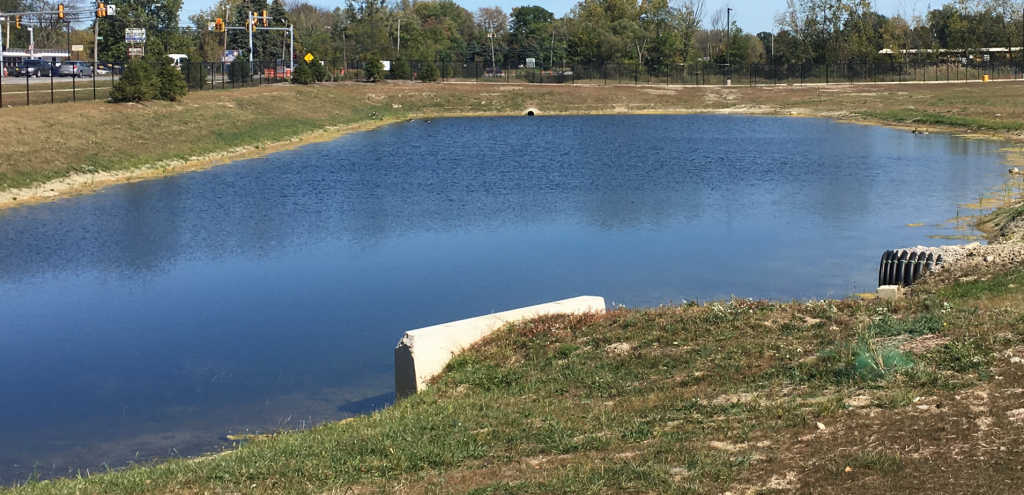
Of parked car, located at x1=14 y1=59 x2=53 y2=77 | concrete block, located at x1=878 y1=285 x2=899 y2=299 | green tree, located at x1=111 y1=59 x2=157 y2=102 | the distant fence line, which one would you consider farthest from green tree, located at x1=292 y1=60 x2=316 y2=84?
concrete block, located at x1=878 y1=285 x2=899 y2=299

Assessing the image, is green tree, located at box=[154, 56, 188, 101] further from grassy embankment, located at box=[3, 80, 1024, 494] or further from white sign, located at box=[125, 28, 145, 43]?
white sign, located at box=[125, 28, 145, 43]

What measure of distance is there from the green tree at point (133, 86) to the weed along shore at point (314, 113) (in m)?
0.79

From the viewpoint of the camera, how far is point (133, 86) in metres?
46.9

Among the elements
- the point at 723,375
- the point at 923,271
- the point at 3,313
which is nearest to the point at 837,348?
the point at 723,375

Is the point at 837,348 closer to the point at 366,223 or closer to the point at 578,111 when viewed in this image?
the point at 366,223

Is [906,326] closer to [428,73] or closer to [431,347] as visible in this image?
[431,347]

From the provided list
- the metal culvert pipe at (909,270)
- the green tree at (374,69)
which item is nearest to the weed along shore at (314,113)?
the green tree at (374,69)

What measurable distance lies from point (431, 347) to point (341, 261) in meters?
10.1

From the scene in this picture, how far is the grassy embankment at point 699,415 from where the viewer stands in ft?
24.5

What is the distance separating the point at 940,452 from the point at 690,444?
6.23 feet

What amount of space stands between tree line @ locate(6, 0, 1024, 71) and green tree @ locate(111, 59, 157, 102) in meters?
54.4

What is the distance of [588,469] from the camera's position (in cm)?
780

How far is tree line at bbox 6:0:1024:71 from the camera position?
394 ft

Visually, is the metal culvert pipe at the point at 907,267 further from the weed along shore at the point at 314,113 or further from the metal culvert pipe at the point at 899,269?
the weed along shore at the point at 314,113
